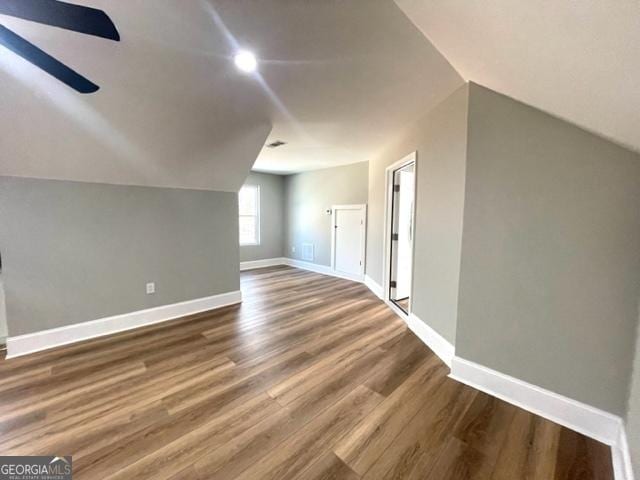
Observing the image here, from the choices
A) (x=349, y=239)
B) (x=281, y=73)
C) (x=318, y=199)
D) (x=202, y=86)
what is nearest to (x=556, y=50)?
(x=281, y=73)

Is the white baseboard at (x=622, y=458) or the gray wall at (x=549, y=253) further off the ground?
the gray wall at (x=549, y=253)

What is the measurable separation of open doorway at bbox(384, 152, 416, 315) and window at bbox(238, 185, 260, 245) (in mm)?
3678

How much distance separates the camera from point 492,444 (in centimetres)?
149

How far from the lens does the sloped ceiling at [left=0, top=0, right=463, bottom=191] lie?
145cm

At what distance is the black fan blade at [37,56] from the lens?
3.55 ft

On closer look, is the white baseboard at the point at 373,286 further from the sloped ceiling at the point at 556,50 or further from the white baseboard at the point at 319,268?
the sloped ceiling at the point at 556,50

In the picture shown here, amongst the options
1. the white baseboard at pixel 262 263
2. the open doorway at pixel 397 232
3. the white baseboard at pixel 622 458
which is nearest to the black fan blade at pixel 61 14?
the white baseboard at pixel 622 458

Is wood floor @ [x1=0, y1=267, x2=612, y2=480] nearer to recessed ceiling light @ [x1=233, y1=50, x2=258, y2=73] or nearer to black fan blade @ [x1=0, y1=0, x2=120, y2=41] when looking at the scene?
black fan blade @ [x1=0, y1=0, x2=120, y2=41]

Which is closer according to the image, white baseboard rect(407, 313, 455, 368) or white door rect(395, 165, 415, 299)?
white baseboard rect(407, 313, 455, 368)

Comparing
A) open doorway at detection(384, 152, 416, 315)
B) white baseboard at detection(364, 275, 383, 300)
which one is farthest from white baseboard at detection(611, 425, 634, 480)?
white baseboard at detection(364, 275, 383, 300)

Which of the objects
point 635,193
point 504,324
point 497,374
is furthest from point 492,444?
point 635,193

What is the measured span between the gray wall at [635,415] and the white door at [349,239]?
3869 millimetres

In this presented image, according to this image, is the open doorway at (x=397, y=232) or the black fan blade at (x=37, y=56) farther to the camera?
the open doorway at (x=397, y=232)

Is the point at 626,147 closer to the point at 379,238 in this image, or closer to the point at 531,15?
the point at 531,15
